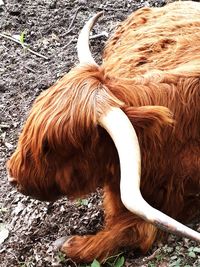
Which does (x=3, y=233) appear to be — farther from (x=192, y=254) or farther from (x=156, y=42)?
(x=156, y=42)

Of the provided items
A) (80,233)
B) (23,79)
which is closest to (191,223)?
(80,233)

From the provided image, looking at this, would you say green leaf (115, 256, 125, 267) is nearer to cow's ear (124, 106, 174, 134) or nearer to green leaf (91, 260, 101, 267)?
green leaf (91, 260, 101, 267)

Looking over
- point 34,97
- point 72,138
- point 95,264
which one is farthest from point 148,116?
point 34,97

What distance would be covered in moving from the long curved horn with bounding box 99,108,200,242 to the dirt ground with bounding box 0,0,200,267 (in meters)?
0.76

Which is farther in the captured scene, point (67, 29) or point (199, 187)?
point (67, 29)

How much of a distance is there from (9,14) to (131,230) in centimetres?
280

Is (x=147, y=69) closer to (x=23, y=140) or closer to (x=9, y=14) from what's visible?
(x=23, y=140)

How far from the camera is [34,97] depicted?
17.5ft

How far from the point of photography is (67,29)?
5973 mm

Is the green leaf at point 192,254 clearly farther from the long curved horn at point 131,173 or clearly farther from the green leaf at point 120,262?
the long curved horn at point 131,173

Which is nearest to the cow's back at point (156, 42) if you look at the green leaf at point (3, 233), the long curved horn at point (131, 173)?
the long curved horn at point (131, 173)

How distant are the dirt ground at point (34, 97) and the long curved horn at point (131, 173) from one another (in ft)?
2.50

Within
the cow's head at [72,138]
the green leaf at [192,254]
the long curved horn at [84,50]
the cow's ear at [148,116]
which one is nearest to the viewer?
the cow's head at [72,138]

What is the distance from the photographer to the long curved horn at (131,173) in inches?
118
